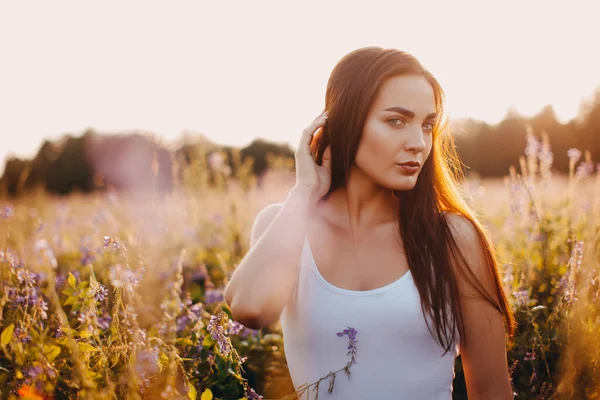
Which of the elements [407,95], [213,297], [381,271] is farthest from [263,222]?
[213,297]

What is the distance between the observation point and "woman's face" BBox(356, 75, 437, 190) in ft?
6.05

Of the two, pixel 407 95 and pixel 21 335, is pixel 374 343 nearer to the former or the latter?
pixel 407 95

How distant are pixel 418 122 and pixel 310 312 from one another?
0.88 meters

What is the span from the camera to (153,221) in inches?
165

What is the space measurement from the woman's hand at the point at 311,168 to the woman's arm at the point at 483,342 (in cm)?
67

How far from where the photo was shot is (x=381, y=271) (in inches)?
73.2

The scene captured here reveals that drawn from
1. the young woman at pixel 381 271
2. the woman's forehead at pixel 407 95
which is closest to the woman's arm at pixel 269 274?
the young woman at pixel 381 271

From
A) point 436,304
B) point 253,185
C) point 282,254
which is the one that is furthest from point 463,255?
point 253,185

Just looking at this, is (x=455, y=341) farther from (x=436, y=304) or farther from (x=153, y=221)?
(x=153, y=221)

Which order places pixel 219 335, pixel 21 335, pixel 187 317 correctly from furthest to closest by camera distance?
pixel 187 317 < pixel 219 335 < pixel 21 335

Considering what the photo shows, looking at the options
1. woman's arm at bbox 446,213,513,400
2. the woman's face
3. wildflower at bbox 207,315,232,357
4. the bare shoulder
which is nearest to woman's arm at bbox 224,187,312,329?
wildflower at bbox 207,315,232,357

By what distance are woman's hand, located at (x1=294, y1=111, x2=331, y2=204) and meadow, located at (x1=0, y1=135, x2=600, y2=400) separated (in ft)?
1.94

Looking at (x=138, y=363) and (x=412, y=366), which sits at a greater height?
(x=138, y=363)

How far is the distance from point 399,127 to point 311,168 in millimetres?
404
